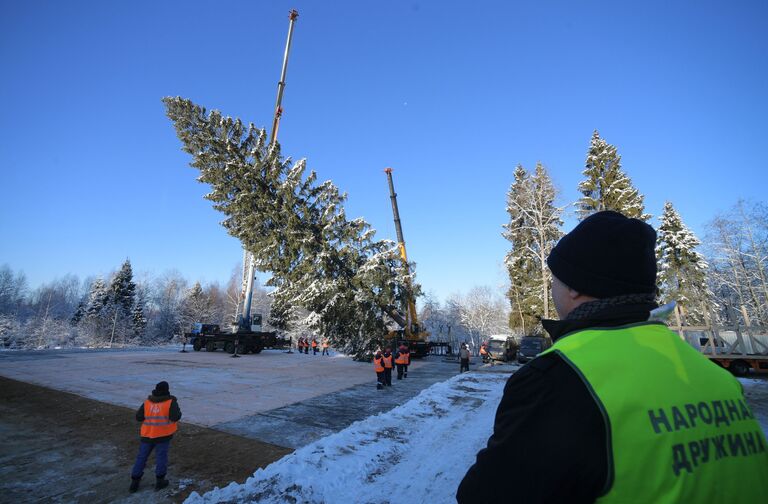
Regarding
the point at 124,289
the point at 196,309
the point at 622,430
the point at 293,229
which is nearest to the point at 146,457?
the point at 622,430

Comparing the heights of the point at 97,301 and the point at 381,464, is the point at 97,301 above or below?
above

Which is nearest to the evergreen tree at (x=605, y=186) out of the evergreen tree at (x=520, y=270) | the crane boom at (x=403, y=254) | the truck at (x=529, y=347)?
the evergreen tree at (x=520, y=270)

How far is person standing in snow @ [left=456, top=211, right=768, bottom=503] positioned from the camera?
975mm

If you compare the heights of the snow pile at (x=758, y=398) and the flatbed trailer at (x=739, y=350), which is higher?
the flatbed trailer at (x=739, y=350)

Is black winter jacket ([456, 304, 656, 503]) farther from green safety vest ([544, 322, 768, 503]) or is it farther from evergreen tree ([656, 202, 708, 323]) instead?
evergreen tree ([656, 202, 708, 323])

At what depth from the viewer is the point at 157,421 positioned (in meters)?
5.44

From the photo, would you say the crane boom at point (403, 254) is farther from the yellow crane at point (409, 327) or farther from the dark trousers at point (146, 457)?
the dark trousers at point (146, 457)

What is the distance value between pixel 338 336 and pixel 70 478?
15.9m

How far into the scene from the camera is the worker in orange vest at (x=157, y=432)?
522 cm

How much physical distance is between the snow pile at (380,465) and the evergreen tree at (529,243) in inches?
849

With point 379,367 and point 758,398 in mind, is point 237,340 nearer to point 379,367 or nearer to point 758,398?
point 379,367

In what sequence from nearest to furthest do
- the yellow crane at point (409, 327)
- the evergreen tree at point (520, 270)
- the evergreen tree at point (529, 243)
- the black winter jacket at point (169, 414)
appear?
the black winter jacket at point (169, 414), the yellow crane at point (409, 327), the evergreen tree at point (529, 243), the evergreen tree at point (520, 270)

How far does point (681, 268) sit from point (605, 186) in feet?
27.9

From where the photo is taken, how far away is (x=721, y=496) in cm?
101
